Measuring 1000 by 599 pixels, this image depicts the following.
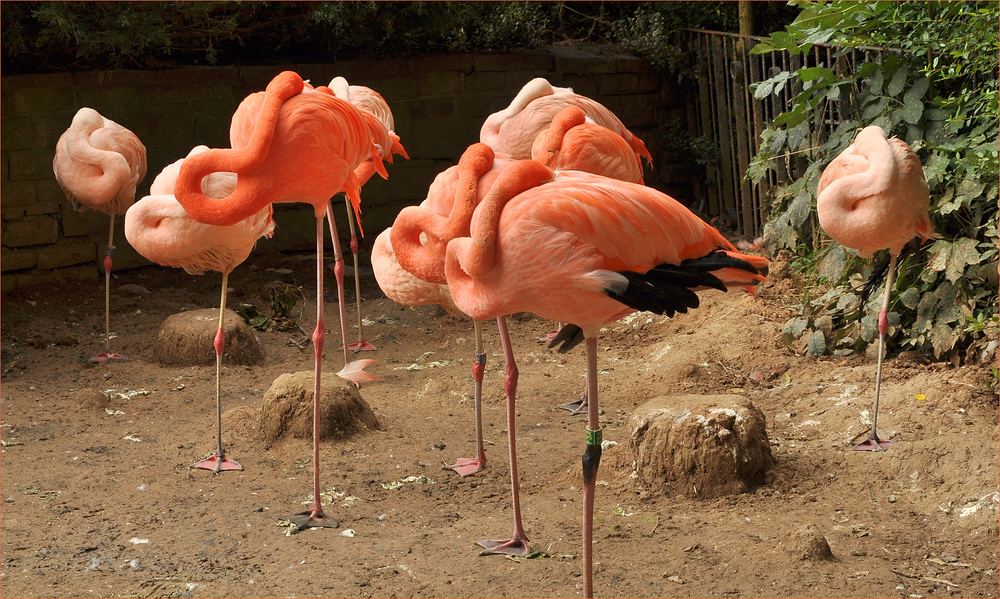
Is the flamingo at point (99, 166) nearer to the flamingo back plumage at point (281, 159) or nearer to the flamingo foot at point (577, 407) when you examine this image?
the flamingo back plumage at point (281, 159)

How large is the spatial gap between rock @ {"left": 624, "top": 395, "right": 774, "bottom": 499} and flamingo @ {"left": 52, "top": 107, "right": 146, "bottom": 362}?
3.55 metres

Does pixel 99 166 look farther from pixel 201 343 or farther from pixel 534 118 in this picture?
pixel 534 118

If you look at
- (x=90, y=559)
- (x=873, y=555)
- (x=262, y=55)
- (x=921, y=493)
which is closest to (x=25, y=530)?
(x=90, y=559)

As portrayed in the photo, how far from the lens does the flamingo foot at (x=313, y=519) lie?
3355 mm

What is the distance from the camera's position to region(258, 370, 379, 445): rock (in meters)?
4.14

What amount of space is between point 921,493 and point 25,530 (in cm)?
342

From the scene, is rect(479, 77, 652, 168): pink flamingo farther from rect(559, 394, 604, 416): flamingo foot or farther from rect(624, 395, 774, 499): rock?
rect(624, 395, 774, 499): rock

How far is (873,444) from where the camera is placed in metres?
3.82

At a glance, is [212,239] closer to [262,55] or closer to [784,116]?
[784,116]

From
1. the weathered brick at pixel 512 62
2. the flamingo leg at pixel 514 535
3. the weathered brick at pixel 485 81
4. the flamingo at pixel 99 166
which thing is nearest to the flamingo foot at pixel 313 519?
the flamingo leg at pixel 514 535

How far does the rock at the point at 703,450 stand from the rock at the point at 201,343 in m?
2.76

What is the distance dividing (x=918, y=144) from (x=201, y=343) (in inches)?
162

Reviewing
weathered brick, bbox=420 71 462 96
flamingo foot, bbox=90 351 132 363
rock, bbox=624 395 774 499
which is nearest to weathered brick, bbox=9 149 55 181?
flamingo foot, bbox=90 351 132 363

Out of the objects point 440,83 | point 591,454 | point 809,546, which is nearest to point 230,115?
point 440,83
